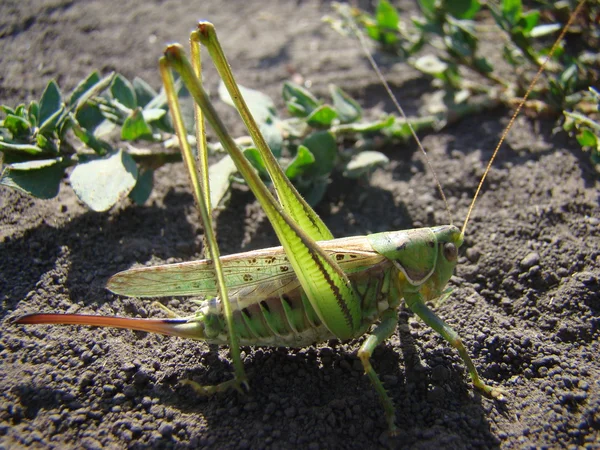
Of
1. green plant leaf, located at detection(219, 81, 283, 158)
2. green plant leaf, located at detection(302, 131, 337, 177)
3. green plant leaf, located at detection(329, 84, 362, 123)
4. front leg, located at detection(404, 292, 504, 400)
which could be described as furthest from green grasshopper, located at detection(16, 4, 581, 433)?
green plant leaf, located at detection(329, 84, 362, 123)

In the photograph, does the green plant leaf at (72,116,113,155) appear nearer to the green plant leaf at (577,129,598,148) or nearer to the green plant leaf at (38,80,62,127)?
the green plant leaf at (38,80,62,127)

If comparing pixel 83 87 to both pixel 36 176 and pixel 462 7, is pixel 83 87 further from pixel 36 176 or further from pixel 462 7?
pixel 462 7

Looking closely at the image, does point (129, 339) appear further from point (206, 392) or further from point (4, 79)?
point (4, 79)

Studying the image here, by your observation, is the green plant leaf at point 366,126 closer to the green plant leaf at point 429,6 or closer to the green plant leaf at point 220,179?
the green plant leaf at point 220,179

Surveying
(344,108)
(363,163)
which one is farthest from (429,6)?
(363,163)

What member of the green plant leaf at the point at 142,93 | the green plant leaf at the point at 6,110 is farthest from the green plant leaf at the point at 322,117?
the green plant leaf at the point at 6,110

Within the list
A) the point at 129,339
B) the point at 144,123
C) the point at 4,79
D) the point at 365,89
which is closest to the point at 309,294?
the point at 129,339

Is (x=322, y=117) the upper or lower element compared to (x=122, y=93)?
lower
